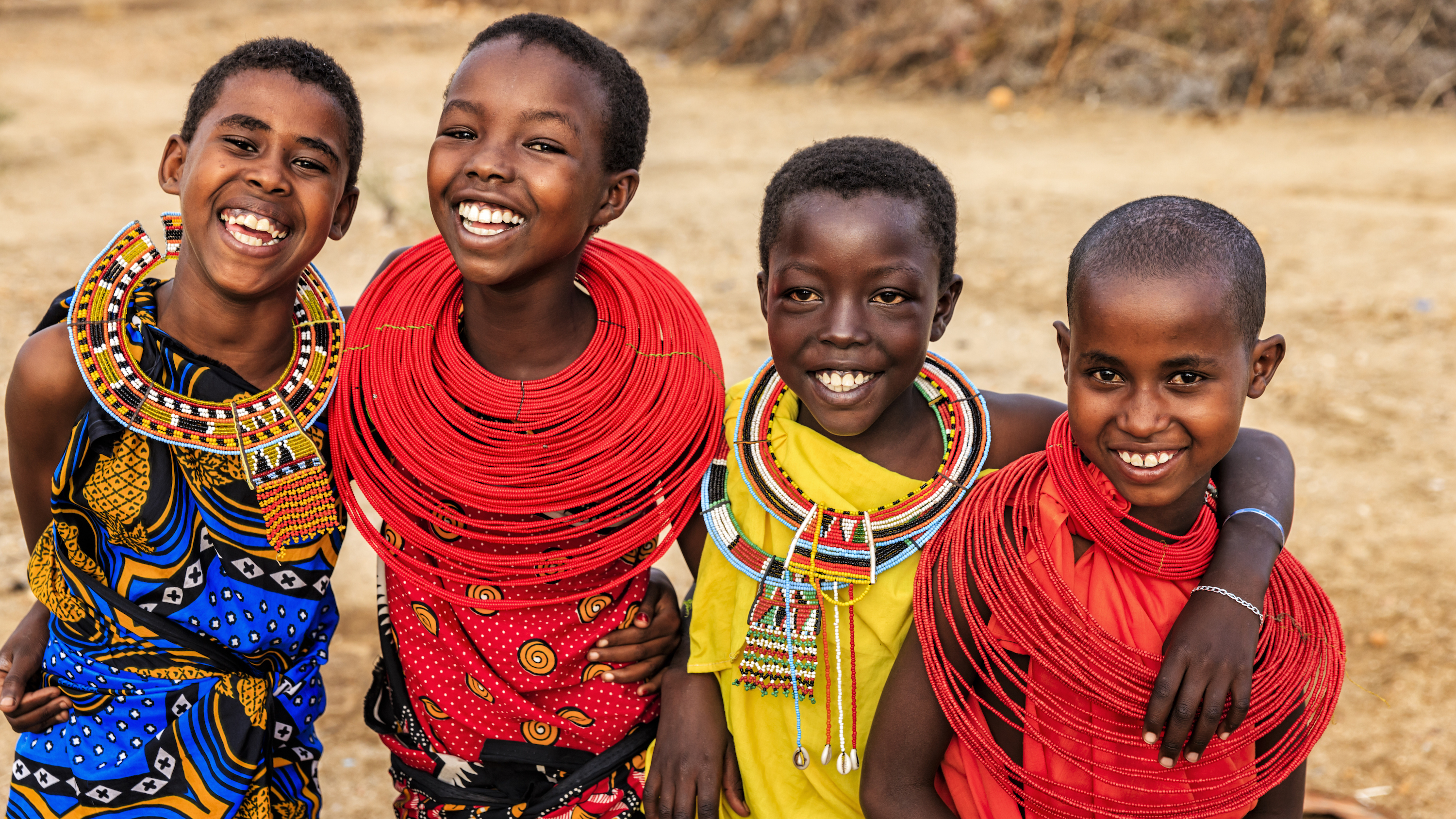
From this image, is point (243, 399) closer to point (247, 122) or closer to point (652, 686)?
point (247, 122)

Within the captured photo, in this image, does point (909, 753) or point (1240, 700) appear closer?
point (1240, 700)

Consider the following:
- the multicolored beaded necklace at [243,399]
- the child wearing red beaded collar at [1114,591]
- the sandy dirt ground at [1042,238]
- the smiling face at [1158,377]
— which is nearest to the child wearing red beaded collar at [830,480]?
the child wearing red beaded collar at [1114,591]

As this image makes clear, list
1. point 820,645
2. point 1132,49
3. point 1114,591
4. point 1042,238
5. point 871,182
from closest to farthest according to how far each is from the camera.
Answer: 1. point 1114,591
2. point 871,182
3. point 820,645
4. point 1042,238
5. point 1132,49

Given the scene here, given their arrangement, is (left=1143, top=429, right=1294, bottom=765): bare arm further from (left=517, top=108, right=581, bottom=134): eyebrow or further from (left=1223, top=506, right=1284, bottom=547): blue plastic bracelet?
(left=517, top=108, right=581, bottom=134): eyebrow

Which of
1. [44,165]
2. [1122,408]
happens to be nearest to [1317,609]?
[1122,408]

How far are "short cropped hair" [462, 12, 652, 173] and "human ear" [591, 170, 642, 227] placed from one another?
0.05 feet

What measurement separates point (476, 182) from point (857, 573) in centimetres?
106

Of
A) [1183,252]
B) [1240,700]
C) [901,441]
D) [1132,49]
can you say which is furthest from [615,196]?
[1132,49]

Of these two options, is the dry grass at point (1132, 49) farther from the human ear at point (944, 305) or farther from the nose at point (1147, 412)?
the nose at point (1147, 412)

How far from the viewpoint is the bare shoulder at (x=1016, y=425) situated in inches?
Result: 94.2

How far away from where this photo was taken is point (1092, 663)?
199 centimetres

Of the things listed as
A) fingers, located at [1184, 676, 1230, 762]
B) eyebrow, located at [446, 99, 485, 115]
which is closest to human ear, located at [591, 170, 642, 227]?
eyebrow, located at [446, 99, 485, 115]

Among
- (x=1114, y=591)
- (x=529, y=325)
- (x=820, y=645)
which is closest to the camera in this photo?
(x=1114, y=591)

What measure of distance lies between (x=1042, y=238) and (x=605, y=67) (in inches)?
235
